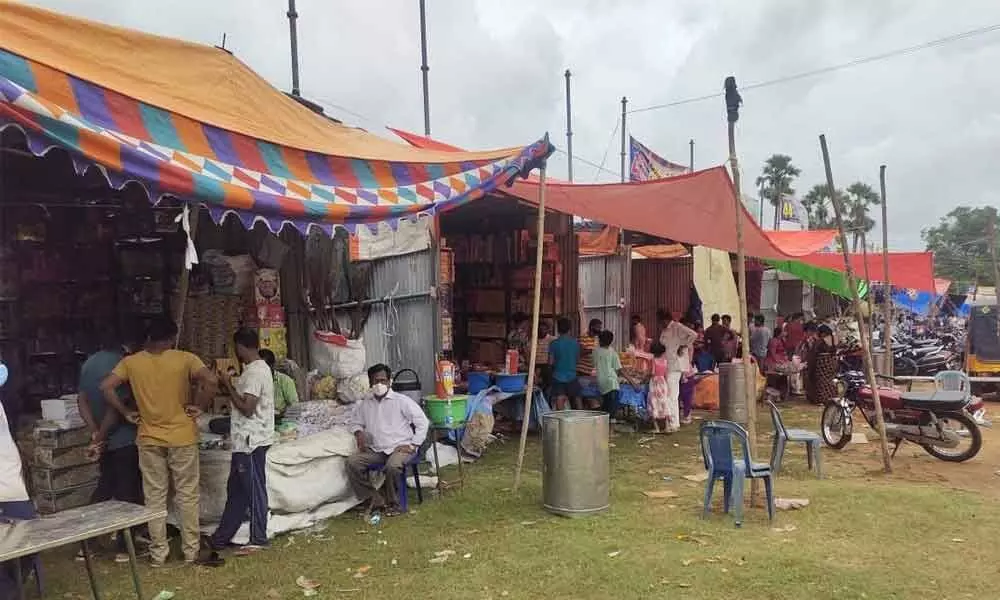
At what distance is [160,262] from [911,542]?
22.0 ft

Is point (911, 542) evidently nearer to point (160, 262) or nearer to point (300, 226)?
point (300, 226)

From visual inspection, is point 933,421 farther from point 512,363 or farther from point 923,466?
point 512,363

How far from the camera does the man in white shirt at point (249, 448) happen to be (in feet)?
17.5

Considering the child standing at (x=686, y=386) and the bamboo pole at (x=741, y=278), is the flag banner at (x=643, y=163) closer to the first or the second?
the child standing at (x=686, y=386)

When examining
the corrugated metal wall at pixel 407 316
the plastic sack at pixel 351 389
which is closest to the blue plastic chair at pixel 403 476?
the plastic sack at pixel 351 389

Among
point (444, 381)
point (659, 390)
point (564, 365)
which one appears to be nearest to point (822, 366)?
point (659, 390)

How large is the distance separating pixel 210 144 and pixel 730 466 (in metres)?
4.58

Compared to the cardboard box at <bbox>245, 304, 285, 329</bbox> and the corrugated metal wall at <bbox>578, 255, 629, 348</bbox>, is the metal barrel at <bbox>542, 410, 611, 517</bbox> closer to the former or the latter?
the cardboard box at <bbox>245, 304, 285, 329</bbox>

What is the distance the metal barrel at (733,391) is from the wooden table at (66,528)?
8.37 metres

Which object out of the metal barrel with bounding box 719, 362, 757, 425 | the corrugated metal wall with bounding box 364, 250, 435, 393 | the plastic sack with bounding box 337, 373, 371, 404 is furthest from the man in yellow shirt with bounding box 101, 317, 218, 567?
the metal barrel with bounding box 719, 362, 757, 425

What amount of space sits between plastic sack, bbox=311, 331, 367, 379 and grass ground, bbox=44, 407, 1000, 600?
5.51 ft

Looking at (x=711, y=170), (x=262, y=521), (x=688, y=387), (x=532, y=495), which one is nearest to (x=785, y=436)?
(x=532, y=495)

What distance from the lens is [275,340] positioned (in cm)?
736

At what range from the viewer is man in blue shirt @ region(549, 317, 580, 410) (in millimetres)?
9523
